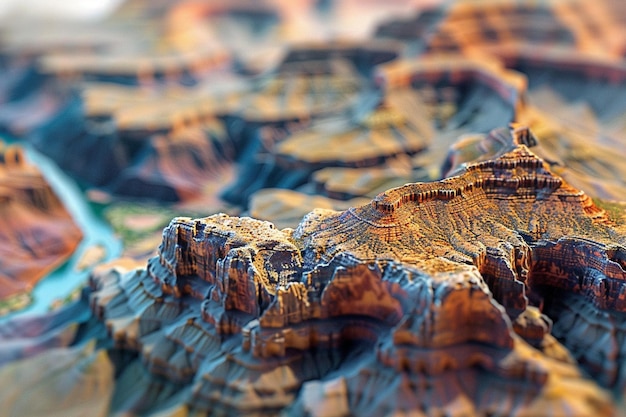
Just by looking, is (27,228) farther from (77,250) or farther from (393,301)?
(393,301)

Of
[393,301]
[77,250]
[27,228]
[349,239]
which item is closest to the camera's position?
[393,301]

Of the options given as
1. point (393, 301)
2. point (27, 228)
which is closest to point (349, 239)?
point (393, 301)

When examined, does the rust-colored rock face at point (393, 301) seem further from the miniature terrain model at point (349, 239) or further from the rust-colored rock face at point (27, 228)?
the rust-colored rock face at point (27, 228)

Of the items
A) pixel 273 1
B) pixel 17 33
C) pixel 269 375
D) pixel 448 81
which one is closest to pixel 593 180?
pixel 269 375

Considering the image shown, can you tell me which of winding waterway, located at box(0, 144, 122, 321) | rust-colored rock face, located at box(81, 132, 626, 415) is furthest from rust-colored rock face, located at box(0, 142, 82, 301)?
rust-colored rock face, located at box(81, 132, 626, 415)

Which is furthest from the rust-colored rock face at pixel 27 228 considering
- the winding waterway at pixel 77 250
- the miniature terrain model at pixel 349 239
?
the winding waterway at pixel 77 250

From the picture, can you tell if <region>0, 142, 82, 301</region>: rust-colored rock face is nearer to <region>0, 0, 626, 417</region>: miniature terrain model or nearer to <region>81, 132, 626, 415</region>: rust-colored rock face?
<region>0, 0, 626, 417</region>: miniature terrain model
